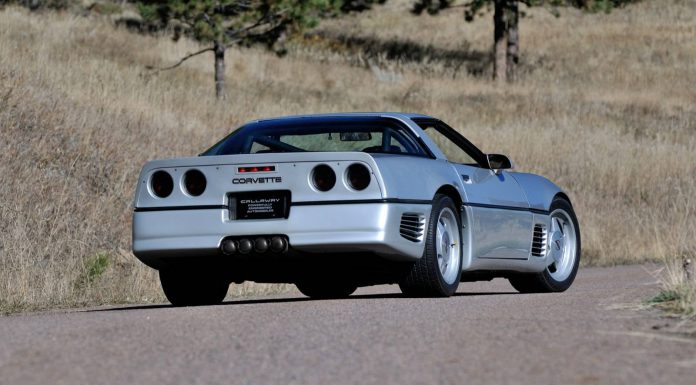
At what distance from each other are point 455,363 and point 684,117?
102ft

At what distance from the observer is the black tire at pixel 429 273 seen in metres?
8.75

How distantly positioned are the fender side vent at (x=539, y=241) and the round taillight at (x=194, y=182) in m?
2.96

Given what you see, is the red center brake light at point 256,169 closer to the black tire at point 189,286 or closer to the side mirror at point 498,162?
the black tire at point 189,286

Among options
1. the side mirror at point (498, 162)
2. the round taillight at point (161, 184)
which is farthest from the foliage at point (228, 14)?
the round taillight at point (161, 184)

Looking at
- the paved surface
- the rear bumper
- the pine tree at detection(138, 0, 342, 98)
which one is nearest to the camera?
the paved surface

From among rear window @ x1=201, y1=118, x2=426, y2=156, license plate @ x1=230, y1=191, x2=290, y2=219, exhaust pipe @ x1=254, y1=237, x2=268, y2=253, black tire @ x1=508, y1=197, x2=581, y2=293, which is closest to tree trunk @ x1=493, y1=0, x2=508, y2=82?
black tire @ x1=508, y1=197, x2=581, y2=293

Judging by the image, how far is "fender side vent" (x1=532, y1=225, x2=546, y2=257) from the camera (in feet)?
34.6

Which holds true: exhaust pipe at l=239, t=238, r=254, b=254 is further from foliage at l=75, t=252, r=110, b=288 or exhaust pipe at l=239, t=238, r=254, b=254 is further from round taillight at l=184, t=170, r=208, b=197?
foliage at l=75, t=252, r=110, b=288

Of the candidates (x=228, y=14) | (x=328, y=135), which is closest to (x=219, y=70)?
(x=228, y=14)

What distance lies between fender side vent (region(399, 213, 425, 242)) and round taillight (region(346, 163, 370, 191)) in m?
0.34

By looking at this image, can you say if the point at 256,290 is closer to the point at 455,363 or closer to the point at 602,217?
the point at 455,363

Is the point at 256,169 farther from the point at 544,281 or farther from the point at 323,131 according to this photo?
the point at 544,281

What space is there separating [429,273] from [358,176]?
835mm

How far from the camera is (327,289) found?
35.3 ft
